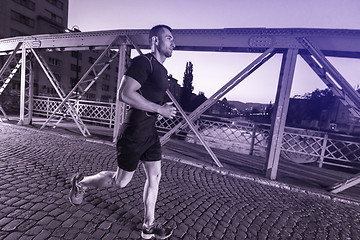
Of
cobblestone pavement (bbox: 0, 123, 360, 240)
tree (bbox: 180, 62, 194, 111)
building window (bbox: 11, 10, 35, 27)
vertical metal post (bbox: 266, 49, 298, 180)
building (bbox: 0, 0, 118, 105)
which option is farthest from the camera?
tree (bbox: 180, 62, 194, 111)

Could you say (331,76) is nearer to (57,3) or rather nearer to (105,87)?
(57,3)

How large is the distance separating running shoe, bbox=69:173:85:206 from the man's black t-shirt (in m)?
0.99

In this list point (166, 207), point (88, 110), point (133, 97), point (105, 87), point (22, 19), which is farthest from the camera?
point (105, 87)

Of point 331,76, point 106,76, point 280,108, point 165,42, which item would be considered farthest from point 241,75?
Answer: point 106,76

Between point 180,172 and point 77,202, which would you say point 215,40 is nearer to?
point 180,172

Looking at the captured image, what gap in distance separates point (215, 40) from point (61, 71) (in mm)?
38647

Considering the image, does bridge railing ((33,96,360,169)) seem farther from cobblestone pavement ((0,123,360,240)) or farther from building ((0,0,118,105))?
building ((0,0,118,105))

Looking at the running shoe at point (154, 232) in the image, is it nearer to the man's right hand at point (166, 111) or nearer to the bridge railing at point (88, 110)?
the man's right hand at point (166, 111)

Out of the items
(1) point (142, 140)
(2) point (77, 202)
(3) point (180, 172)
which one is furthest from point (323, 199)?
(2) point (77, 202)

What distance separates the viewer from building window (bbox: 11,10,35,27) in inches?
1109

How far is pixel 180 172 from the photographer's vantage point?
14.5ft

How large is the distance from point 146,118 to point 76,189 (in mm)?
1360

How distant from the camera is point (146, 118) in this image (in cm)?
187

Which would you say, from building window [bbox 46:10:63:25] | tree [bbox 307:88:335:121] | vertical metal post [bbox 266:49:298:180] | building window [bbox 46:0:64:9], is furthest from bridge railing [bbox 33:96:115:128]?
tree [bbox 307:88:335:121]
